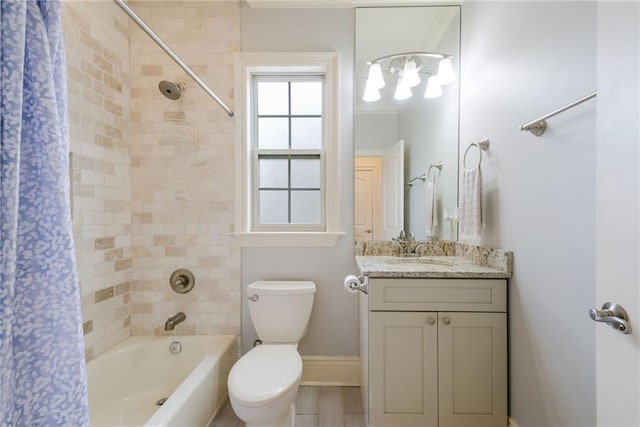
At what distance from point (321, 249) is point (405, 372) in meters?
0.91

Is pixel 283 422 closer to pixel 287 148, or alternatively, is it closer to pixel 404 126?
pixel 287 148

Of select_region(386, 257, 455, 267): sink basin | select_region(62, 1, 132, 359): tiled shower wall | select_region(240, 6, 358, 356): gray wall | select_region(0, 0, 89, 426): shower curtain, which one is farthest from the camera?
select_region(240, 6, 358, 356): gray wall

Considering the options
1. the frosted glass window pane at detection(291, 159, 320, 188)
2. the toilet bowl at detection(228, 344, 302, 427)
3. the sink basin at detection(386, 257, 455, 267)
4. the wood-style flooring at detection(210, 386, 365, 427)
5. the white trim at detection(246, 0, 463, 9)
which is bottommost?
the wood-style flooring at detection(210, 386, 365, 427)

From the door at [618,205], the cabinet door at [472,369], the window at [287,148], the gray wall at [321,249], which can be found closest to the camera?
the door at [618,205]

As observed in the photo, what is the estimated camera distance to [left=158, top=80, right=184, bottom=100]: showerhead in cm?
191

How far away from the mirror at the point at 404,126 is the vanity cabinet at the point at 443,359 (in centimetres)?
64

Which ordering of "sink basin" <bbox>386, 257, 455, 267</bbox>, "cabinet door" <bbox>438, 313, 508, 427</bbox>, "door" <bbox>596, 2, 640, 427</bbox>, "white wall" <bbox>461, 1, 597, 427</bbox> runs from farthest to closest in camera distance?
"sink basin" <bbox>386, 257, 455, 267</bbox>
"cabinet door" <bbox>438, 313, 508, 427</bbox>
"white wall" <bbox>461, 1, 597, 427</bbox>
"door" <bbox>596, 2, 640, 427</bbox>

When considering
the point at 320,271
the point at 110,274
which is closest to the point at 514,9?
the point at 320,271

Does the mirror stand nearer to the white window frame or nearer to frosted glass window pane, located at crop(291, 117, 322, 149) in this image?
the white window frame

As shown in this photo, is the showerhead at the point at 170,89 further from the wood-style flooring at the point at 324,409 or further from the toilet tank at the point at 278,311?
the wood-style flooring at the point at 324,409

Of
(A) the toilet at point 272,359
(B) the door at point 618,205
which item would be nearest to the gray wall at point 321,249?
(A) the toilet at point 272,359

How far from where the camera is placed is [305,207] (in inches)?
86.9

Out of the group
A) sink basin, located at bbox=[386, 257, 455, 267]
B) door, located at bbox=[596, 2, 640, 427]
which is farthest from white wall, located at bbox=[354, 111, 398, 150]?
door, located at bbox=[596, 2, 640, 427]

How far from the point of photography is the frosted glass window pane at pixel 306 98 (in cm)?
221
